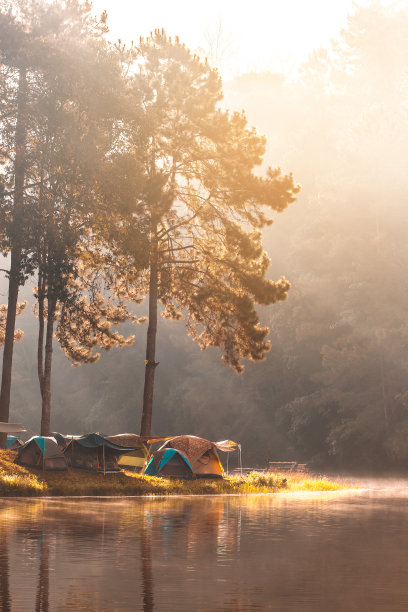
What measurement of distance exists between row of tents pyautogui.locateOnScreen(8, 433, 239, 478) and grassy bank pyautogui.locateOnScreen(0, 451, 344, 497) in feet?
1.86

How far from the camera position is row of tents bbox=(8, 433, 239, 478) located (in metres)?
29.4

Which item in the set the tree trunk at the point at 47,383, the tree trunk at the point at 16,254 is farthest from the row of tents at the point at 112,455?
the tree trunk at the point at 47,383

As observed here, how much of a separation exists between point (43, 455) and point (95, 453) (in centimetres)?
254

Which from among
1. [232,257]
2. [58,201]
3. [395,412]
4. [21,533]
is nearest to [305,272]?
[395,412]

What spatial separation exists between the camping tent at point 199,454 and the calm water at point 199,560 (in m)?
11.5

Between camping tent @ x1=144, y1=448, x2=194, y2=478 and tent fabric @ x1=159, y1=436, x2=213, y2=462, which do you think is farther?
tent fabric @ x1=159, y1=436, x2=213, y2=462

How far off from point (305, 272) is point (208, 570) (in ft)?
174

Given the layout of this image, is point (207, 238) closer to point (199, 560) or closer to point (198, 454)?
point (198, 454)

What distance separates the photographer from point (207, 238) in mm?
34969

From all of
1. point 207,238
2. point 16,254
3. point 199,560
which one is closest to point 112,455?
point 16,254

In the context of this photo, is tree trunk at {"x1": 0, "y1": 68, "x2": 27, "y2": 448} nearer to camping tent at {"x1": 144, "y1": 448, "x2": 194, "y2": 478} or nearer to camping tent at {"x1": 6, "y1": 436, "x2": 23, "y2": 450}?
camping tent at {"x1": 144, "y1": 448, "x2": 194, "y2": 478}

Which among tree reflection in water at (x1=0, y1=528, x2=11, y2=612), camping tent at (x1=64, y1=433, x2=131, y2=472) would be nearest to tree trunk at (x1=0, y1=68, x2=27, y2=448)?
camping tent at (x1=64, y1=433, x2=131, y2=472)

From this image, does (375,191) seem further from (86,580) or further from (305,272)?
(86,580)

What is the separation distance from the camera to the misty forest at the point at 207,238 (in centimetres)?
3038
